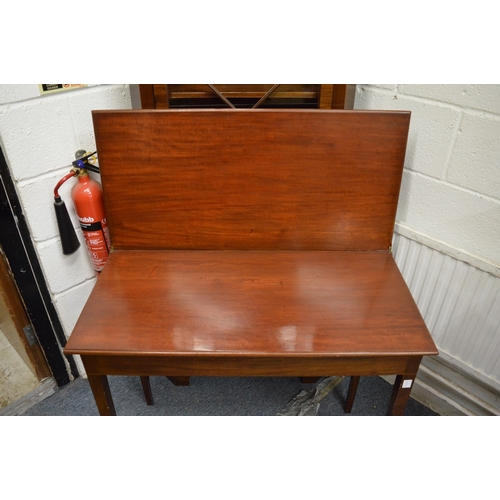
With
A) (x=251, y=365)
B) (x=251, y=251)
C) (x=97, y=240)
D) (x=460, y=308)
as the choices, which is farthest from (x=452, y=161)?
(x=97, y=240)

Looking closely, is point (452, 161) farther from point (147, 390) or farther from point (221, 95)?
point (147, 390)

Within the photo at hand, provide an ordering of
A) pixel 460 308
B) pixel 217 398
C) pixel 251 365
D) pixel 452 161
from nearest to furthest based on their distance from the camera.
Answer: pixel 251 365 → pixel 452 161 → pixel 460 308 → pixel 217 398

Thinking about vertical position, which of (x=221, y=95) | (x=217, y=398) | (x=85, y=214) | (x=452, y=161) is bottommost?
(x=217, y=398)

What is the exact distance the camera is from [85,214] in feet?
4.22

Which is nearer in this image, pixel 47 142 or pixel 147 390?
pixel 47 142

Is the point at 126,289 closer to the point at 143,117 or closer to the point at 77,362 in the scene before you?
the point at 143,117

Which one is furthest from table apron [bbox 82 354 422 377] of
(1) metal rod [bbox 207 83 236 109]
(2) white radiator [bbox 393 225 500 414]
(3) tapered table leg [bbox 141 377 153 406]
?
(1) metal rod [bbox 207 83 236 109]

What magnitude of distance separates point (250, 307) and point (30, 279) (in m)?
0.77

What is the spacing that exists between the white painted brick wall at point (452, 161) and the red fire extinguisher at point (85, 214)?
833 mm

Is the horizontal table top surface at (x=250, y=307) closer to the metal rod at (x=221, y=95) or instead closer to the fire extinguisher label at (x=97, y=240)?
the fire extinguisher label at (x=97, y=240)

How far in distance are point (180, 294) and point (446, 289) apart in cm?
79

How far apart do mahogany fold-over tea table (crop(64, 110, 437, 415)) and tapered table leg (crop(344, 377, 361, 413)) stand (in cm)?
34

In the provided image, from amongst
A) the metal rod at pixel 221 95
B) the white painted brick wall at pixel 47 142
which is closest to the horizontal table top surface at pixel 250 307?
the white painted brick wall at pixel 47 142

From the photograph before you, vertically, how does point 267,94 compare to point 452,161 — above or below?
above
